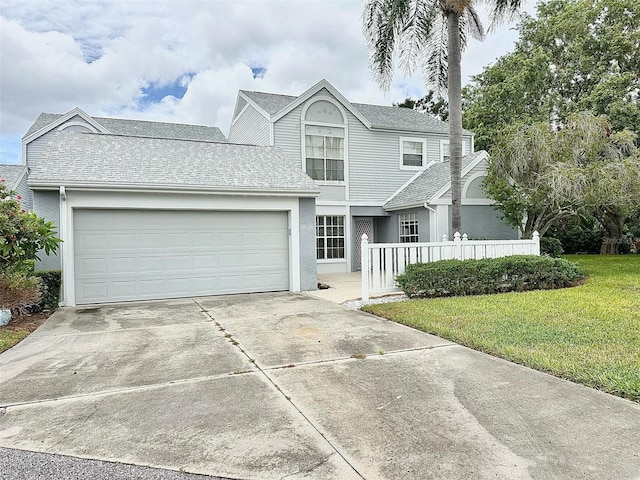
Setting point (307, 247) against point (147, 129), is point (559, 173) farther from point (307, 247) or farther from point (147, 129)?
point (147, 129)

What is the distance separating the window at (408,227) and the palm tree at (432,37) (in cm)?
299

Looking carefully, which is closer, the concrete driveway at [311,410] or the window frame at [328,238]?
the concrete driveway at [311,410]

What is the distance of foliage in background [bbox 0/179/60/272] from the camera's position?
793cm

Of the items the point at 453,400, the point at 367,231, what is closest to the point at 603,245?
the point at 367,231

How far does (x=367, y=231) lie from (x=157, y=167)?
9.27 meters

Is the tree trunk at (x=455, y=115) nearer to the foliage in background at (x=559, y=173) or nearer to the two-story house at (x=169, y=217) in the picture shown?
the foliage in background at (x=559, y=173)

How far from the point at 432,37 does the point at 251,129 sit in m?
7.78

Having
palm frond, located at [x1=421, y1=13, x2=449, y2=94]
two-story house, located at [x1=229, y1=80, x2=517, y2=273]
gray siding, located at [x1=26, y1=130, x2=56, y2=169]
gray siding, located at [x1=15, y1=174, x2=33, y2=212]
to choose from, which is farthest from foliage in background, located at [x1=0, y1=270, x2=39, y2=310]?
palm frond, located at [x1=421, y1=13, x2=449, y2=94]

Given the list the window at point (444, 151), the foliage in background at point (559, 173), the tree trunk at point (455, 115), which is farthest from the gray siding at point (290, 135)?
the foliage in background at point (559, 173)

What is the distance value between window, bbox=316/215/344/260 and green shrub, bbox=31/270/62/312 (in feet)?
29.3

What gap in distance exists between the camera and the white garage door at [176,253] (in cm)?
1004

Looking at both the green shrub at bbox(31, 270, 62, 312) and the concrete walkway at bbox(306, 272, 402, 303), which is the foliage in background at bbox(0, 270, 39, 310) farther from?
the concrete walkway at bbox(306, 272, 402, 303)

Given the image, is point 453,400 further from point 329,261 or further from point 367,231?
point 367,231

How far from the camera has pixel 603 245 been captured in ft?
70.1
